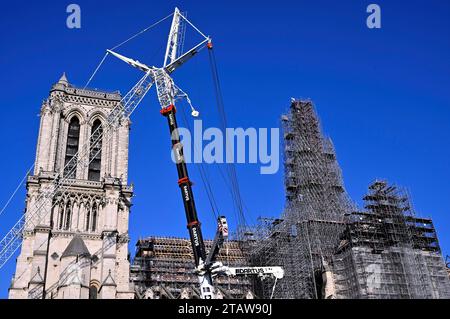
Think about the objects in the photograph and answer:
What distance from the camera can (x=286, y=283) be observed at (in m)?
83.2

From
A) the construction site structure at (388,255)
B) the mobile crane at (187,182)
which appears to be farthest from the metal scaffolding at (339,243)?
the mobile crane at (187,182)

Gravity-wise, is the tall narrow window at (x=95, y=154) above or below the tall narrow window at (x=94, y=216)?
above

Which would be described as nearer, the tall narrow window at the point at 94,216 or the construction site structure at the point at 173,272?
the tall narrow window at the point at 94,216

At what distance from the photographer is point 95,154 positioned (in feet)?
272

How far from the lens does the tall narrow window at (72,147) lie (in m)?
79.5

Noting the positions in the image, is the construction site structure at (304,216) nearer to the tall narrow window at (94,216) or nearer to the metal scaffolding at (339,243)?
the metal scaffolding at (339,243)

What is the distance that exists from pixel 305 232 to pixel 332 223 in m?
5.10

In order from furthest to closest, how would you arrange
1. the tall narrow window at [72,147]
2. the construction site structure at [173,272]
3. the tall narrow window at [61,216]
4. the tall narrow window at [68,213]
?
the construction site structure at [173,272]
the tall narrow window at [72,147]
the tall narrow window at [68,213]
the tall narrow window at [61,216]

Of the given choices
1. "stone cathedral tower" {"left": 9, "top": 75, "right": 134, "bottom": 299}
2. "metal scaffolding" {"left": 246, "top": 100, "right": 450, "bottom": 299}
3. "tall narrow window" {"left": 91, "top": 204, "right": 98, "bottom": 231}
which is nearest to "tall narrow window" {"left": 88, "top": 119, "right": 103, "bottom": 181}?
"stone cathedral tower" {"left": 9, "top": 75, "right": 134, "bottom": 299}

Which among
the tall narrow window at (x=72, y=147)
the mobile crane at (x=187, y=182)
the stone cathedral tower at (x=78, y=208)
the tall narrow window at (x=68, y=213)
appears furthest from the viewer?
the tall narrow window at (x=72, y=147)

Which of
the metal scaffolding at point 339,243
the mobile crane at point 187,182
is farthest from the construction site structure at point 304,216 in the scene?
the mobile crane at point 187,182

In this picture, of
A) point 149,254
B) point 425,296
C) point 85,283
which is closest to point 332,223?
point 425,296

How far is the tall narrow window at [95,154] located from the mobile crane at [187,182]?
14053 mm
